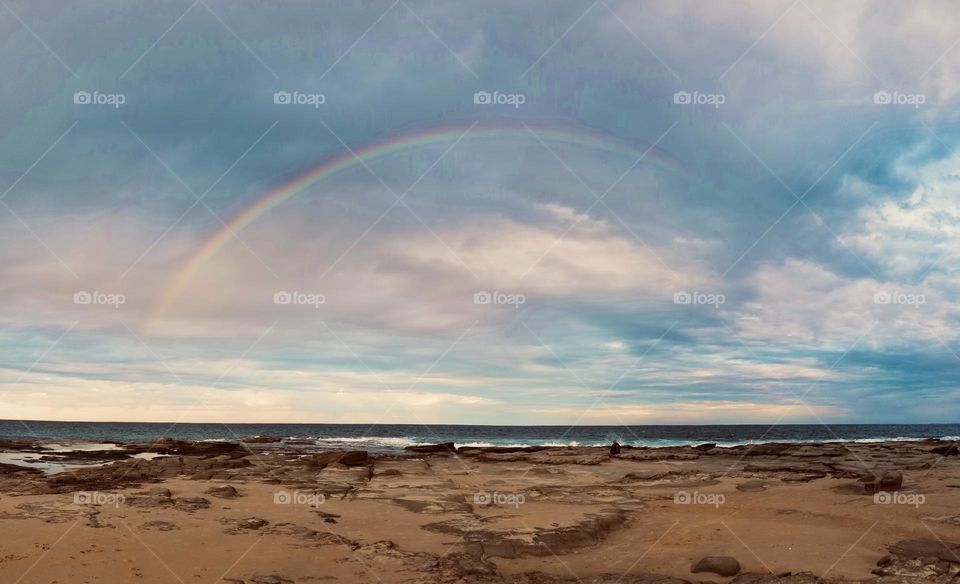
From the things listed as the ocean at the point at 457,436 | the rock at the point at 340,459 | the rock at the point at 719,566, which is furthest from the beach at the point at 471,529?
the ocean at the point at 457,436

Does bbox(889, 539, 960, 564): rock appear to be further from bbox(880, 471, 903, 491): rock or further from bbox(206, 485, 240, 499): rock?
bbox(206, 485, 240, 499): rock

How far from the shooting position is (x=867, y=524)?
15.2 meters

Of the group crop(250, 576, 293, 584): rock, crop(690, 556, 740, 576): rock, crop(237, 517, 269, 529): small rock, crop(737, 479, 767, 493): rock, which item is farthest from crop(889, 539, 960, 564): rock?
crop(237, 517, 269, 529): small rock

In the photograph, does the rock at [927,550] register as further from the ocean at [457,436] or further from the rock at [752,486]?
the ocean at [457,436]

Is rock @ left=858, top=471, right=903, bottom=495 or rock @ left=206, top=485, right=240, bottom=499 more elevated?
rock @ left=206, top=485, right=240, bottom=499

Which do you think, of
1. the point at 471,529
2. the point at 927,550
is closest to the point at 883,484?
the point at 927,550

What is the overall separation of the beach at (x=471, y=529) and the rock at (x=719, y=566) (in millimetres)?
27

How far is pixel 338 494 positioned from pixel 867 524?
1540cm

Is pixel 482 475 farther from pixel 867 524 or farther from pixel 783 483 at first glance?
pixel 867 524

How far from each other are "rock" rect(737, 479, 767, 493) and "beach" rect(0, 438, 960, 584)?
0.08 meters

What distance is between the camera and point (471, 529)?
1475 centimetres

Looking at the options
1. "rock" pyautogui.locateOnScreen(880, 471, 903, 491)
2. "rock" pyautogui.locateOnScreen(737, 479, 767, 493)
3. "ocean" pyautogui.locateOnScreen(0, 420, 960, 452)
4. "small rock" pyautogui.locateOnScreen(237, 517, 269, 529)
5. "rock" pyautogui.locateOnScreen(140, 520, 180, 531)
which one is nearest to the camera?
"rock" pyautogui.locateOnScreen(140, 520, 180, 531)

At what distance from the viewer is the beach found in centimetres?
1112

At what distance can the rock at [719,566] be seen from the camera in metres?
11.1
